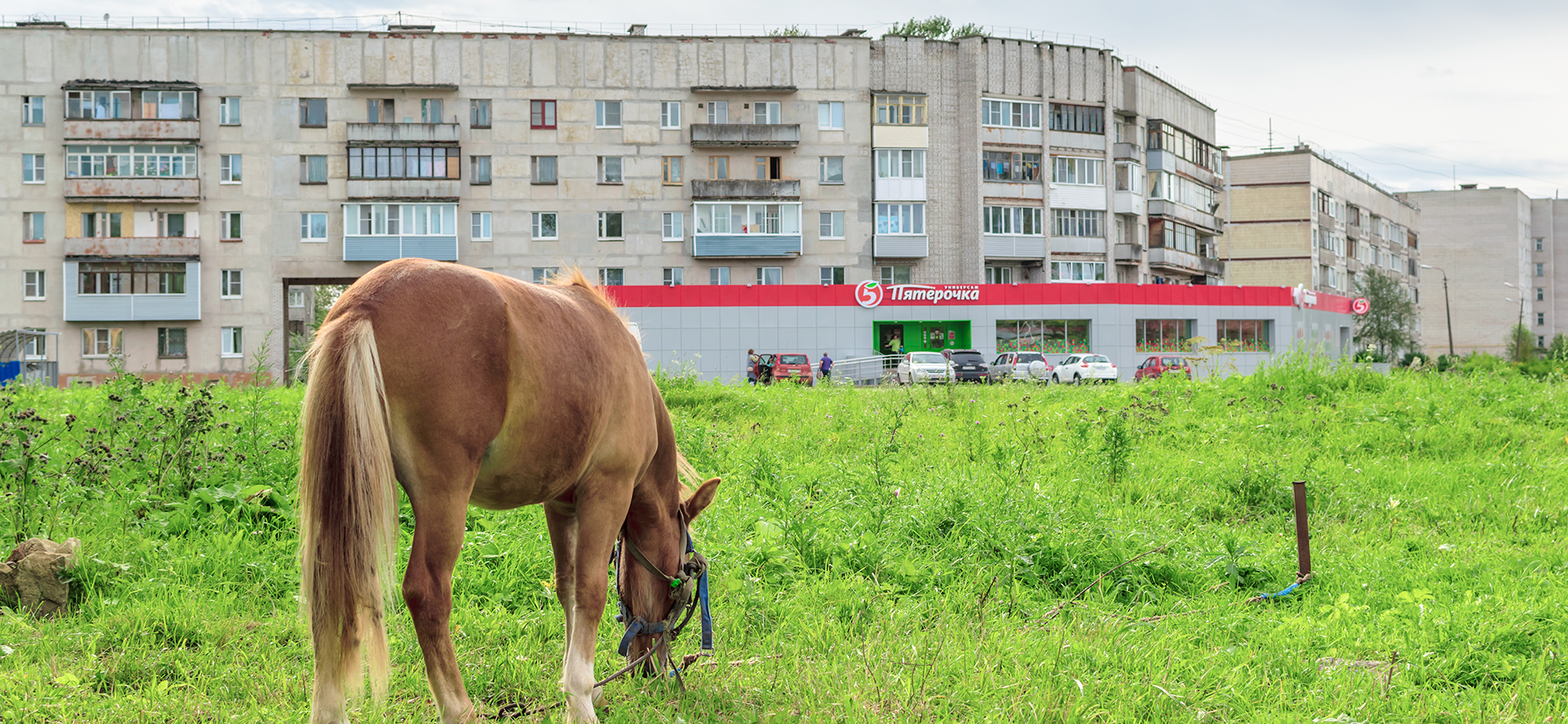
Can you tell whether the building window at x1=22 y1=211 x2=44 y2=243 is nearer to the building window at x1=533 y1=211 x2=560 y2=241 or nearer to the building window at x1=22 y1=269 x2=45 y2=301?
the building window at x1=22 y1=269 x2=45 y2=301

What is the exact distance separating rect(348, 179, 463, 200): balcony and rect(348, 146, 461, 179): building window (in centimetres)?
28

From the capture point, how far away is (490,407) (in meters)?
3.42

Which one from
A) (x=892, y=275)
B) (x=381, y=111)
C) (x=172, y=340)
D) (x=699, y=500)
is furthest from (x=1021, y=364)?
(x=699, y=500)

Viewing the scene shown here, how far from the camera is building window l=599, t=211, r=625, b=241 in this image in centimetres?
4934

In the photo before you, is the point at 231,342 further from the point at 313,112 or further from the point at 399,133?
the point at 399,133

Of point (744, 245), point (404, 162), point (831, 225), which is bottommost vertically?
point (744, 245)

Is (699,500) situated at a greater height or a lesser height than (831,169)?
lesser

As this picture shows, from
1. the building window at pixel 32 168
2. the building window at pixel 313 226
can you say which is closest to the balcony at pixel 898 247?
the building window at pixel 313 226

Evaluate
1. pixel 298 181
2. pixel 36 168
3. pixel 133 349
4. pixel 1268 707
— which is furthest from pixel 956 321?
pixel 1268 707

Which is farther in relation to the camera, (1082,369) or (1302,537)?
(1082,369)

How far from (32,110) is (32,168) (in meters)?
2.65

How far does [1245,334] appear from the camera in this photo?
55.5 m

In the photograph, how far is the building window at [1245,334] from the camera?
179ft

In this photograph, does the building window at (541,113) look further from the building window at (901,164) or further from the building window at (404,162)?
the building window at (901,164)
